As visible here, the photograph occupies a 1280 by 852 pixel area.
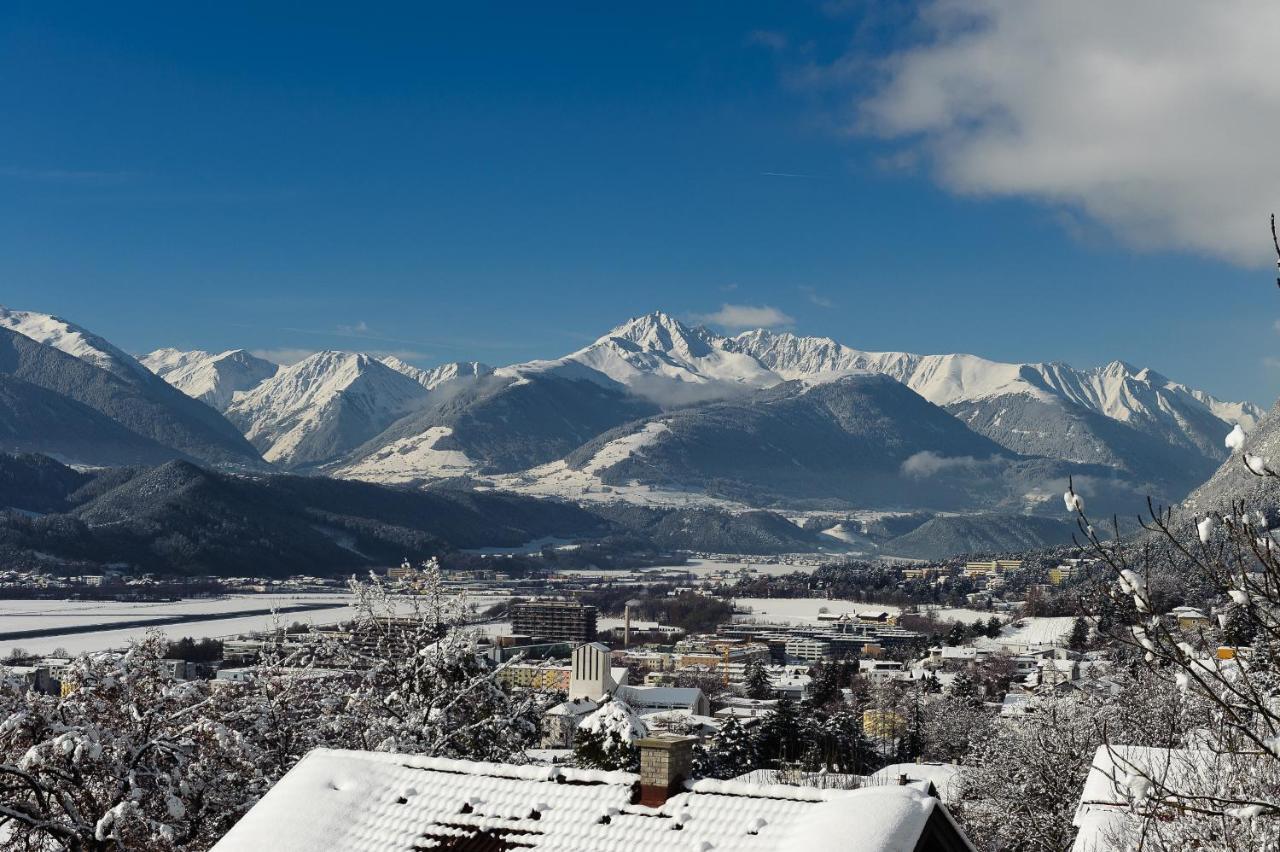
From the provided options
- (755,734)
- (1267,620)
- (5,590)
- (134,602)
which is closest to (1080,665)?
(755,734)

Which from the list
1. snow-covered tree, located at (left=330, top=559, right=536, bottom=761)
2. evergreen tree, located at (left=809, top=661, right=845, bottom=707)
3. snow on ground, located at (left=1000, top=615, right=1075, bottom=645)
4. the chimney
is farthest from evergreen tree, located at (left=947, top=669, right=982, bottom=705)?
the chimney

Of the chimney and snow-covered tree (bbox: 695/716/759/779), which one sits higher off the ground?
the chimney

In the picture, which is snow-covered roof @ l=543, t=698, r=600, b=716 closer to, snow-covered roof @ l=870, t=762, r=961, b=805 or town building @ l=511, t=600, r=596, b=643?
snow-covered roof @ l=870, t=762, r=961, b=805

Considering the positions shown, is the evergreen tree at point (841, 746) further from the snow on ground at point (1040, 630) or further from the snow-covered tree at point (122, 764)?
the snow on ground at point (1040, 630)

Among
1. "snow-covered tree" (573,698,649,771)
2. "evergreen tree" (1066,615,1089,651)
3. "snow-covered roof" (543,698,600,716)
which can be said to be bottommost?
"snow-covered roof" (543,698,600,716)

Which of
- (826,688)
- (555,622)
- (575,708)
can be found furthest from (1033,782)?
(555,622)

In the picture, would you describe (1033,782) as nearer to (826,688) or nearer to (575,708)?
(575,708)

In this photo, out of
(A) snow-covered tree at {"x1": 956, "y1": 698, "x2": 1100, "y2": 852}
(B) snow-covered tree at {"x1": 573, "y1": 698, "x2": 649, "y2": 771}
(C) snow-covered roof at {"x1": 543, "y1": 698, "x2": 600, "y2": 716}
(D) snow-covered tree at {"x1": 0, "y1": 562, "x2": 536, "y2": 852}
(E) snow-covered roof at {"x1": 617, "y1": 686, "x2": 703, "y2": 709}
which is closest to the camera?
(D) snow-covered tree at {"x1": 0, "y1": 562, "x2": 536, "y2": 852}
